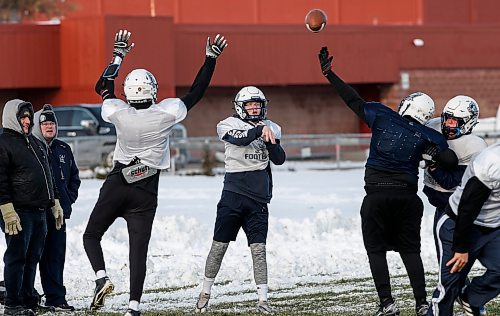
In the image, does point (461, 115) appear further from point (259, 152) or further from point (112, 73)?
point (112, 73)

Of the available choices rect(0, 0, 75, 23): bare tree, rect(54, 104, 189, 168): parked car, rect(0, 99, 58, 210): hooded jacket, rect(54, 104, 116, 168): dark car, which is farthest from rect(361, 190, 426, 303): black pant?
rect(0, 0, 75, 23): bare tree

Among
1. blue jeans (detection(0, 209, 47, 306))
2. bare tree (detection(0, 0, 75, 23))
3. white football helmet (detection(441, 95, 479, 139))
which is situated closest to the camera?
white football helmet (detection(441, 95, 479, 139))

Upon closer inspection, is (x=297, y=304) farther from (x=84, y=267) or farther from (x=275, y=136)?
(x=84, y=267)

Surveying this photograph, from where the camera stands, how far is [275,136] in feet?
35.0

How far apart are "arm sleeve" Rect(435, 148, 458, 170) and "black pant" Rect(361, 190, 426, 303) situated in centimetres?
40

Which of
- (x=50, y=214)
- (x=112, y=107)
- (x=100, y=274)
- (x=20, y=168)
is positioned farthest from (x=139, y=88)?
(x=50, y=214)

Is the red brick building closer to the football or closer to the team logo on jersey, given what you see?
the football

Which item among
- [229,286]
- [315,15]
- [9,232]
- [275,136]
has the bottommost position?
[229,286]

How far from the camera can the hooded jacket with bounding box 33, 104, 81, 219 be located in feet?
38.3

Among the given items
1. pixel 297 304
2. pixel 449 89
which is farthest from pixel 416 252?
pixel 449 89

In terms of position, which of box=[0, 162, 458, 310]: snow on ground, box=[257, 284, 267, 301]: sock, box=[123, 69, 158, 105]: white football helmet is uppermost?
box=[123, 69, 158, 105]: white football helmet

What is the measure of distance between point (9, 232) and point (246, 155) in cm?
217

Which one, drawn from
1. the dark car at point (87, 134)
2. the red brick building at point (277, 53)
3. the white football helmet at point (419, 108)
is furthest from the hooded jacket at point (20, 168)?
the red brick building at point (277, 53)

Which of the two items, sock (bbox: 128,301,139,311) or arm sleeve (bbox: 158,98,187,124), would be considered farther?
arm sleeve (bbox: 158,98,187,124)
